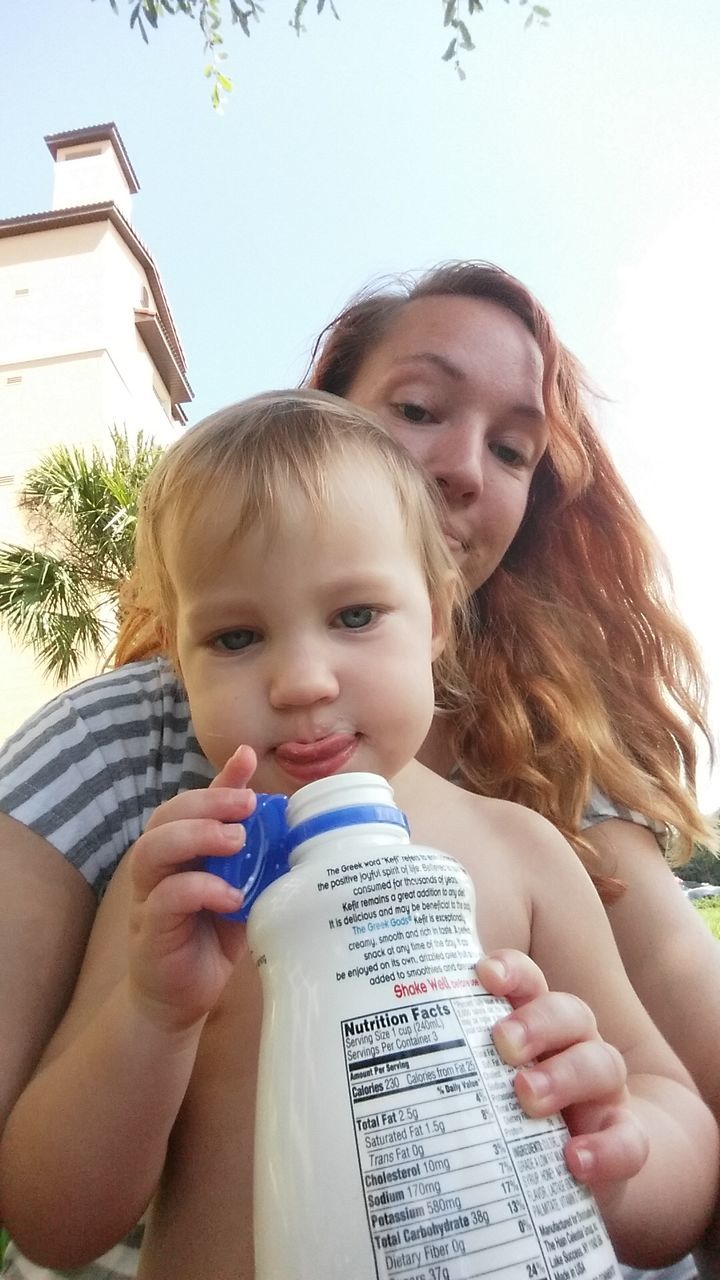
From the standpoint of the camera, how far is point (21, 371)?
12.5 meters

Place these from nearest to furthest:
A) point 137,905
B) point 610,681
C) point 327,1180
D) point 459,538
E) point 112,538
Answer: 1. point 327,1180
2. point 137,905
3. point 459,538
4. point 610,681
5. point 112,538

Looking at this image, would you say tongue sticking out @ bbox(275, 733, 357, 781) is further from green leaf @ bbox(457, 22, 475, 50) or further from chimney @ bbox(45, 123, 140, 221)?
chimney @ bbox(45, 123, 140, 221)

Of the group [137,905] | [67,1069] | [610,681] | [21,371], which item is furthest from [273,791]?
[21,371]

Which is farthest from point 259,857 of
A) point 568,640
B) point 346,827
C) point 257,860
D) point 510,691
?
point 568,640

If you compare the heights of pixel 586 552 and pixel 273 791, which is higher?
pixel 586 552

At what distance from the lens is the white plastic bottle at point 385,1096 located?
521mm

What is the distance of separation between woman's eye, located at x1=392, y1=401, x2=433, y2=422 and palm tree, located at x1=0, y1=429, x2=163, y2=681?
5.61m

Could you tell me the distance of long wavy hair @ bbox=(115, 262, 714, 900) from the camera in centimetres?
174

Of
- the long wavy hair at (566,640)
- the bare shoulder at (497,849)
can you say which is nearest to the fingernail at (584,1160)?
the bare shoulder at (497,849)

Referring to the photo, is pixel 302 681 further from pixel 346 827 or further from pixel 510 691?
pixel 510 691

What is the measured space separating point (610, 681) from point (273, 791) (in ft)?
4.61

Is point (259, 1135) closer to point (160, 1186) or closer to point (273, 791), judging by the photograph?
point (273, 791)

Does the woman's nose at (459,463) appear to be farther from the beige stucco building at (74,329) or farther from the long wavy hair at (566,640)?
the beige stucco building at (74,329)

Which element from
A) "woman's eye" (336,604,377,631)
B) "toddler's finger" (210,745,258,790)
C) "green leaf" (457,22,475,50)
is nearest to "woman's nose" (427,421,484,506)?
"woman's eye" (336,604,377,631)
